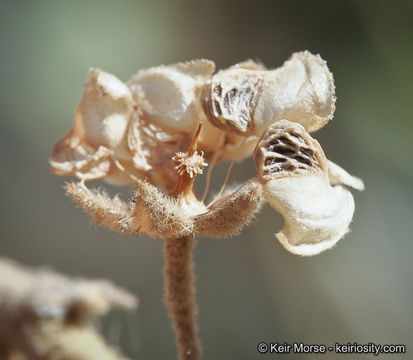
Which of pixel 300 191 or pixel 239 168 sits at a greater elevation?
pixel 300 191

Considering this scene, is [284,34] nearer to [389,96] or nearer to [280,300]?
[389,96]

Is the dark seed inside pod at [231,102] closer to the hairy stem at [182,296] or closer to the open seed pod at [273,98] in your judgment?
the open seed pod at [273,98]

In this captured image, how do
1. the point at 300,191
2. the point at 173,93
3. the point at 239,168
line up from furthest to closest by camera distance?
the point at 239,168 < the point at 173,93 < the point at 300,191

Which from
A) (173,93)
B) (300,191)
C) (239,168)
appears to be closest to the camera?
(300,191)

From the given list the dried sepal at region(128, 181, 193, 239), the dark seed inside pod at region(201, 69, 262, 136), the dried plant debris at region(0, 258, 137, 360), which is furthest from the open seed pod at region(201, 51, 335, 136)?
the dried plant debris at region(0, 258, 137, 360)

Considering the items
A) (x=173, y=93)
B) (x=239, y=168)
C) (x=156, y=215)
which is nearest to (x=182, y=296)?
(x=156, y=215)

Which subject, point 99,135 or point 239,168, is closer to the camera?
point 99,135

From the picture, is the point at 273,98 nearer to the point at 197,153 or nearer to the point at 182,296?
the point at 197,153

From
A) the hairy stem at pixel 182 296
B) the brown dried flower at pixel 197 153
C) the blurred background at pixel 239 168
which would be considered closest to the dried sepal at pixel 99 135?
the brown dried flower at pixel 197 153
